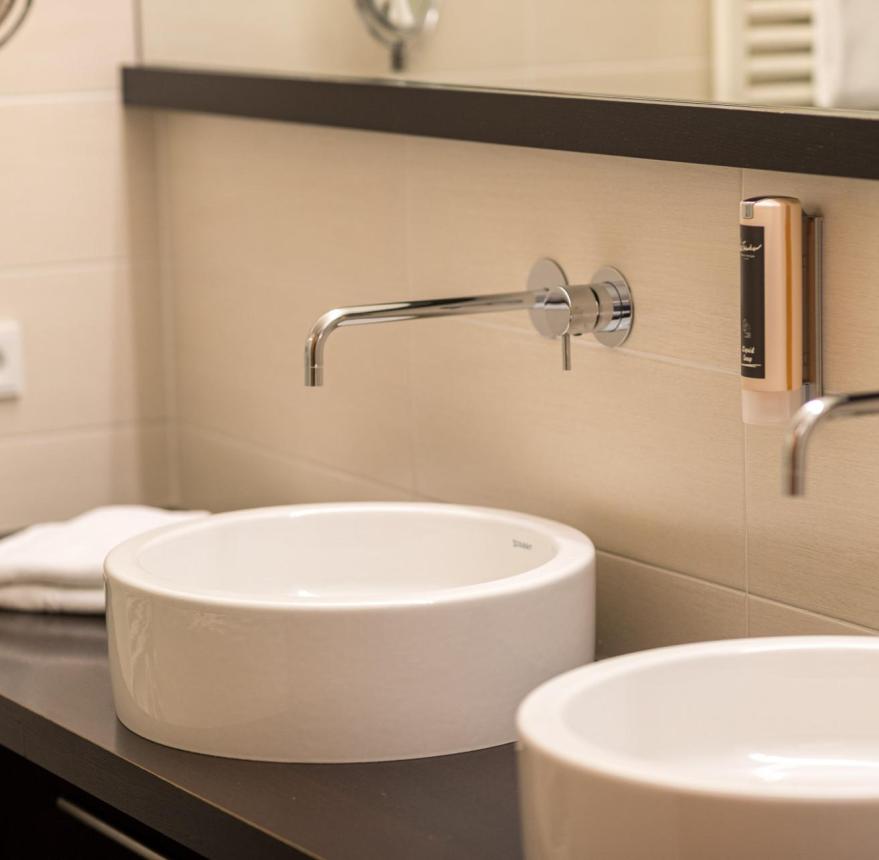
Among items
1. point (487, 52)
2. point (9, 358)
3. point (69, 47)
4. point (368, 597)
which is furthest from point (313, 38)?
point (368, 597)

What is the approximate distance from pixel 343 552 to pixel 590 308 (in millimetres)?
361

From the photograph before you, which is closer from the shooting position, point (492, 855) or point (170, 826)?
point (492, 855)

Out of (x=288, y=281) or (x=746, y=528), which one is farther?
(x=288, y=281)

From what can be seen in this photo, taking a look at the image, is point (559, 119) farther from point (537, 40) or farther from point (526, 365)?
point (537, 40)

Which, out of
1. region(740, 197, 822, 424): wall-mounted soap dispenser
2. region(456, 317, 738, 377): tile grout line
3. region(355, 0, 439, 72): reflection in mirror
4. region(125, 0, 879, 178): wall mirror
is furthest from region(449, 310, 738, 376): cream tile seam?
region(355, 0, 439, 72): reflection in mirror

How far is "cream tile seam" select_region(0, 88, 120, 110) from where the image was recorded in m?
1.99

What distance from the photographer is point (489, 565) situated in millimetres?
1504

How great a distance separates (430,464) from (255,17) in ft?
2.24

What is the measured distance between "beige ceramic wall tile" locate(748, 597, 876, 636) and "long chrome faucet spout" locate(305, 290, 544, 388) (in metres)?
0.34

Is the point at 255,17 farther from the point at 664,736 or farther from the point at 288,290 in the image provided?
the point at 664,736

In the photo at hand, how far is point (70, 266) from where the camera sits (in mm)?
2062

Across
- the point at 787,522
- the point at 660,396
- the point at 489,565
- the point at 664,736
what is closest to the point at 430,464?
the point at 489,565

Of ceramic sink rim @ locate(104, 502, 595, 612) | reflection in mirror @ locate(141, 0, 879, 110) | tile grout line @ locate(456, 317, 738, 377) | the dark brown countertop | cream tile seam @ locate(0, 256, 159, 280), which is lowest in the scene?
the dark brown countertop

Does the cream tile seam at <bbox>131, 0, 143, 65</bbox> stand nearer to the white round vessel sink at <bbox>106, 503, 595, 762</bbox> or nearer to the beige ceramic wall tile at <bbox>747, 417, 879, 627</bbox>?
the white round vessel sink at <bbox>106, 503, 595, 762</bbox>
